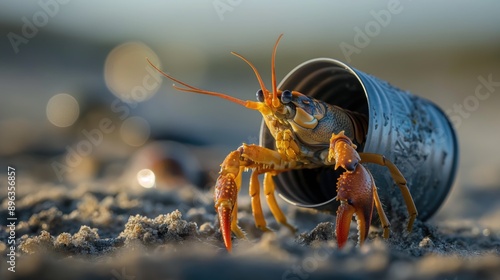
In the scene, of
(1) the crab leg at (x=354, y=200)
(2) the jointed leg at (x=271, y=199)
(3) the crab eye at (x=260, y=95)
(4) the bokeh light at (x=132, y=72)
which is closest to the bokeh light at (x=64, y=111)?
(4) the bokeh light at (x=132, y=72)

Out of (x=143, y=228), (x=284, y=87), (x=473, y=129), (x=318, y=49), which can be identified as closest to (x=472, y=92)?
(x=473, y=129)

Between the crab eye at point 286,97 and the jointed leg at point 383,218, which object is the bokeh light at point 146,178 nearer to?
the crab eye at point 286,97

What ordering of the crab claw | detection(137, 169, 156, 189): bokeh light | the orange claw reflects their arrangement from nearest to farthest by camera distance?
the crab claw, the orange claw, detection(137, 169, 156, 189): bokeh light

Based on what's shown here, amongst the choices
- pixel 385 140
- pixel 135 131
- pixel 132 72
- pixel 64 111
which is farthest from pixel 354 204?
pixel 132 72

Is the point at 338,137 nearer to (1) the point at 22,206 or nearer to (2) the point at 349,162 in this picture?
(2) the point at 349,162

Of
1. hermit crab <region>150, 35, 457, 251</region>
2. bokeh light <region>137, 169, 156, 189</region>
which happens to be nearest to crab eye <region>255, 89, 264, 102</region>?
hermit crab <region>150, 35, 457, 251</region>

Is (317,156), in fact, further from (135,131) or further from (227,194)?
(135,131)

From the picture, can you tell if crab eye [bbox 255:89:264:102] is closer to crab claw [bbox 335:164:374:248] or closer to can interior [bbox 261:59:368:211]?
can interior [bbox 261:59:368:211]
